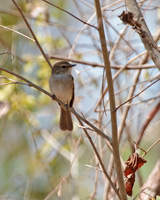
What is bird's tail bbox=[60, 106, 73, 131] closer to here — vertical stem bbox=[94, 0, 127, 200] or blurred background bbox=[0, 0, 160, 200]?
blurred background bbox=[0, 0, 160, 200]

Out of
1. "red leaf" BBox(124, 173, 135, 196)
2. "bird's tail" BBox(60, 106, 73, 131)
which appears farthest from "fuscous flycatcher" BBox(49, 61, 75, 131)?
"red leaf" BBox(124, 173, 135, 196)

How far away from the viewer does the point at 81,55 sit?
16.7 feet

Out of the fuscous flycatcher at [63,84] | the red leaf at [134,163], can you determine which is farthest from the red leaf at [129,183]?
the fuscous flycatcher at [63,84]

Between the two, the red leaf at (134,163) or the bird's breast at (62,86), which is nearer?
the red leaf at (134,163)

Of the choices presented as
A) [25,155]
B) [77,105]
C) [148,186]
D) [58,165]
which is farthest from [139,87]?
[25,155]

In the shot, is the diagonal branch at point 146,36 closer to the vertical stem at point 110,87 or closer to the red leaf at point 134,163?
the vertical stem at point 110,87

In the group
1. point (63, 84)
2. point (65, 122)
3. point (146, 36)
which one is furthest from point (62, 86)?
point (146, 36)

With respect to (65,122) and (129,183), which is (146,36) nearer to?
(129,183)

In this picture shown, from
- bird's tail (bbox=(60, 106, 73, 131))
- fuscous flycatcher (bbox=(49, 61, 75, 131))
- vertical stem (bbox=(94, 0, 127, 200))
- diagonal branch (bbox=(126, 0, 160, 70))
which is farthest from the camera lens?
fuscous flycatcher (bbox=(49, 61, 75, 131))

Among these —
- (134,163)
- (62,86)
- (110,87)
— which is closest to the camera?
(110,87)

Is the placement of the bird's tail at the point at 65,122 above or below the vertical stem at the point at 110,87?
below

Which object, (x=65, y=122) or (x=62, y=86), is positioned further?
(x=62, y=86)

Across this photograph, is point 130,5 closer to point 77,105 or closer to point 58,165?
point 77,105

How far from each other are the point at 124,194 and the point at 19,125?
20.4 feet
